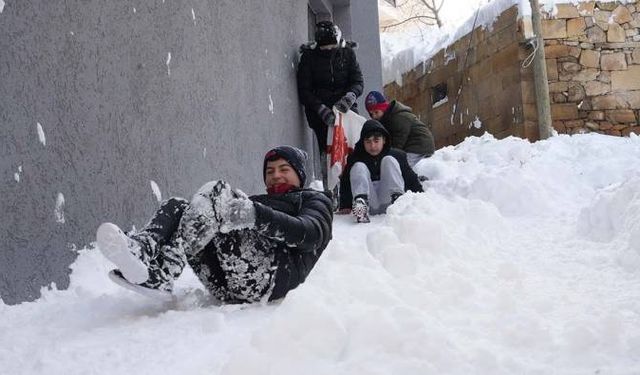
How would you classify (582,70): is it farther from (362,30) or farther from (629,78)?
(362,30)

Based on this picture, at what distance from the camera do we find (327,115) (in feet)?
21.9

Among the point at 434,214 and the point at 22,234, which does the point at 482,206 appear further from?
the point at 22,234

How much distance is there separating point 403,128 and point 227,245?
173 inches

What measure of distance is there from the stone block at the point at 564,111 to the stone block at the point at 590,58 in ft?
2.32

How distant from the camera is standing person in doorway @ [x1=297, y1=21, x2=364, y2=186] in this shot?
6.88 metres

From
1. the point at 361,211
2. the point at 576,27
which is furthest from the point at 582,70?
the point at 361,211

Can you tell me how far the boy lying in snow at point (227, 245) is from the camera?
249 cm

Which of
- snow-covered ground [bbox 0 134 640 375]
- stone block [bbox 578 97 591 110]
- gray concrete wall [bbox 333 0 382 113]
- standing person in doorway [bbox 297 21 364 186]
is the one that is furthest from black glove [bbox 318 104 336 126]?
stone block [bbox 578 97 591 110]

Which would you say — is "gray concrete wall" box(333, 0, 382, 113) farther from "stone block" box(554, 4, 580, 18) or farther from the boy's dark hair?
the boy's dark hair

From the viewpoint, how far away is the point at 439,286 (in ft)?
8.24

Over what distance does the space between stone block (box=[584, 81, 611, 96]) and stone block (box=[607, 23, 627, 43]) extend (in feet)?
2.52

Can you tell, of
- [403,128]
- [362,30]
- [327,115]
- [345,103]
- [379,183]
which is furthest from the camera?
[362,30]

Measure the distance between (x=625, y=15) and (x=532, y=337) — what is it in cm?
1155

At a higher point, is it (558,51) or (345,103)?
(558,51)
